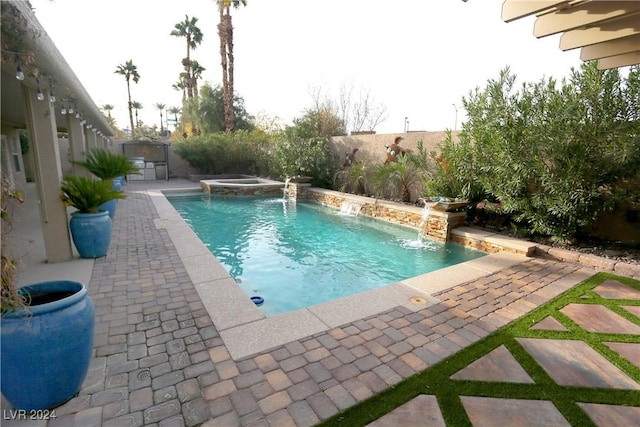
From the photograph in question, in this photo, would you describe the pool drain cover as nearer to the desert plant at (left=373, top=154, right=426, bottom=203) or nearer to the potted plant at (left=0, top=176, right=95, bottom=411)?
the potted plant at (left=0, top=176, right=95, bottom=411)

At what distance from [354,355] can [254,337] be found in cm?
94

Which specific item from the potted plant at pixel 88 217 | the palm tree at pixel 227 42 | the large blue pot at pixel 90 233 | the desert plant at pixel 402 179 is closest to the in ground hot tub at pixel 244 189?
the desert plant at pixel 402 179

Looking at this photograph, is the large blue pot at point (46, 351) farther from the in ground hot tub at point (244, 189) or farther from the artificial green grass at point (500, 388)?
the in ground hot tub at point (244, 189)

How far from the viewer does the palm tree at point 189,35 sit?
25906mm

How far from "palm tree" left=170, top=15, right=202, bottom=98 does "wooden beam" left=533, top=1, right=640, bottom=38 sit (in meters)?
28.3

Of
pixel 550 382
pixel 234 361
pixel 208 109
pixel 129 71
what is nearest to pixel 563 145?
pixel 550 382

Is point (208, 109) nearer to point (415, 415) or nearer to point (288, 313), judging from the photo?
point (288, 313)

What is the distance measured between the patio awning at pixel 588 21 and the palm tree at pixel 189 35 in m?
28.3

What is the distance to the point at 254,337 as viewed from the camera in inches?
115

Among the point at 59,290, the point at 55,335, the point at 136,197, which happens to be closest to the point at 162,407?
the point at 55,335

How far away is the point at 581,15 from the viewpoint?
339cm

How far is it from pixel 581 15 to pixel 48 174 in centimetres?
705

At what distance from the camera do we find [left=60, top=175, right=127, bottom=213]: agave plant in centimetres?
480

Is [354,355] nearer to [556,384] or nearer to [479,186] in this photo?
[556,384]
